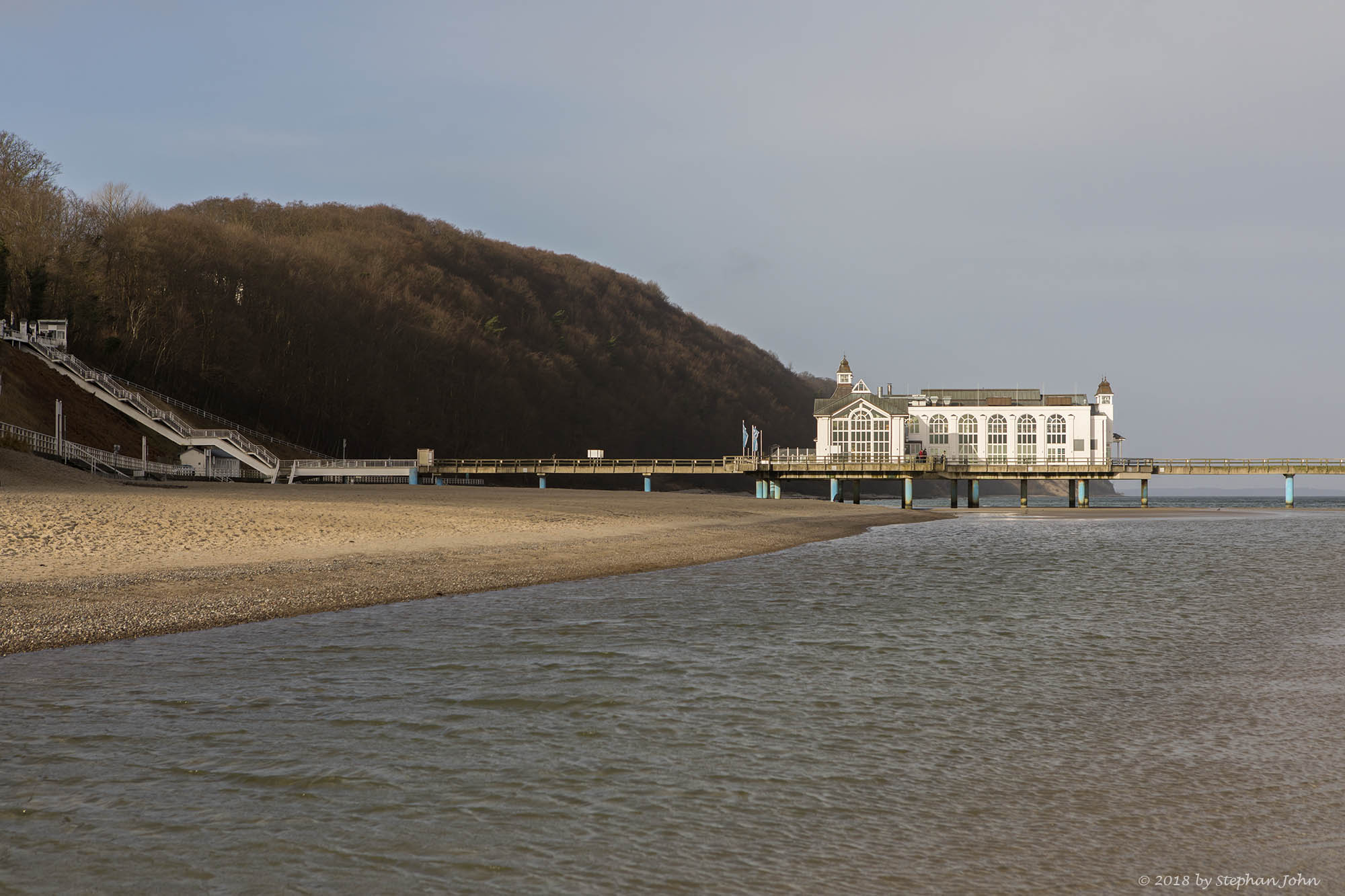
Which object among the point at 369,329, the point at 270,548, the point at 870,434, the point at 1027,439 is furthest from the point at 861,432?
the point at 270,548

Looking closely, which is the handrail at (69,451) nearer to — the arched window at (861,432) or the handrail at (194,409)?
the handrail at (194,409)

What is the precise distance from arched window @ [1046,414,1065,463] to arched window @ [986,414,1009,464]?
11.5 feet

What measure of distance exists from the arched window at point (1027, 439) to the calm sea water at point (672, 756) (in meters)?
74.0

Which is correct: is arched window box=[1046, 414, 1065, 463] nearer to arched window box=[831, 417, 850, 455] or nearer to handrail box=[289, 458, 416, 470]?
arched window box=[831, 417, 850, 455]

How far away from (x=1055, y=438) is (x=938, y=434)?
→ 399 inches

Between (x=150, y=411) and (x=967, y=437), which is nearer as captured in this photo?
(x=150, y=411)

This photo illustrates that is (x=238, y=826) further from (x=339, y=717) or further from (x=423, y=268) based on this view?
(x=423, y=268)

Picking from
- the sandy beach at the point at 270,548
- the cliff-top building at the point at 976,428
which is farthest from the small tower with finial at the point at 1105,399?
the sandy beach at the point at 270,548

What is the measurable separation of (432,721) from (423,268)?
480 ft

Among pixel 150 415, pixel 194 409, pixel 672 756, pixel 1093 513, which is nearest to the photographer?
pixel 672 756

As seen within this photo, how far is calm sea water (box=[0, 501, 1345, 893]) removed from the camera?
6605mm

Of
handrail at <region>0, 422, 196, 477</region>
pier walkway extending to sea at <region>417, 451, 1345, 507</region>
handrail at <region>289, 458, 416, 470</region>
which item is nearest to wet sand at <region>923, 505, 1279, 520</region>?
pier walkway extending to sea at <region>417, 451, 1345, 507</region>

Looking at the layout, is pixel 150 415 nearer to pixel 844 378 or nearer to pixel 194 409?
pixel 194 409

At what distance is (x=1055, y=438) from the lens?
→ 8888 cm
